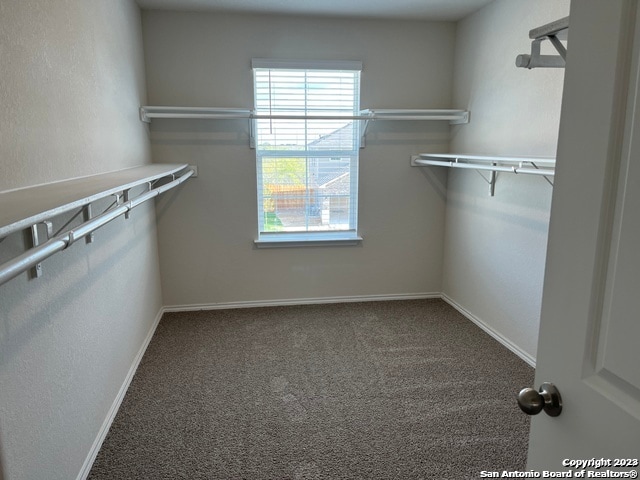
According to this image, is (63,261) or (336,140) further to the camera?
(336,140)

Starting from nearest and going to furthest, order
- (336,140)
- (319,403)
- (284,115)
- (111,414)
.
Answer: (111,414)
(319,403)
(284,115)
(336,140)

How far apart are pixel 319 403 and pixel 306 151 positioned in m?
2.04

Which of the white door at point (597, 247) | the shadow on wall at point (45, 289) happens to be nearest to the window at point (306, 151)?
the shadow on wall at point (45, 289)

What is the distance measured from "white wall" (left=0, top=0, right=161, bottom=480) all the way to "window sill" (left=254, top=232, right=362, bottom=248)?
117 centimetres

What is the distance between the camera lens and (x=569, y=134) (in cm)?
71

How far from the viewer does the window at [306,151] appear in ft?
11.1

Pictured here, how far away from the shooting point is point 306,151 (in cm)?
353

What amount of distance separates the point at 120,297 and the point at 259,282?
4.72 feet

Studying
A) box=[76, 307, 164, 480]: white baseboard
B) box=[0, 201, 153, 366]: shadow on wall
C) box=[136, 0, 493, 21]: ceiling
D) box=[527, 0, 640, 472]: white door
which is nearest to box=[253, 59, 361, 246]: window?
box=[136, 0, 493, 21]: ceiling

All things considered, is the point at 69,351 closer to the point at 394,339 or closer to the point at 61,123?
the point at 61,123

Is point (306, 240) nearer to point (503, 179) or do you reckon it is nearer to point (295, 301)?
point (295, 301)

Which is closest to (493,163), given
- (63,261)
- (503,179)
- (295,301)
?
(503,179)

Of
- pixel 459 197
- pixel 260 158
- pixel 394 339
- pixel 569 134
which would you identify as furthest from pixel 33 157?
pixel 459 197

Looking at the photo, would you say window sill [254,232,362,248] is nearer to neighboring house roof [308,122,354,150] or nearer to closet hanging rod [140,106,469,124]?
neighboring house roof [308,122,354,150]
